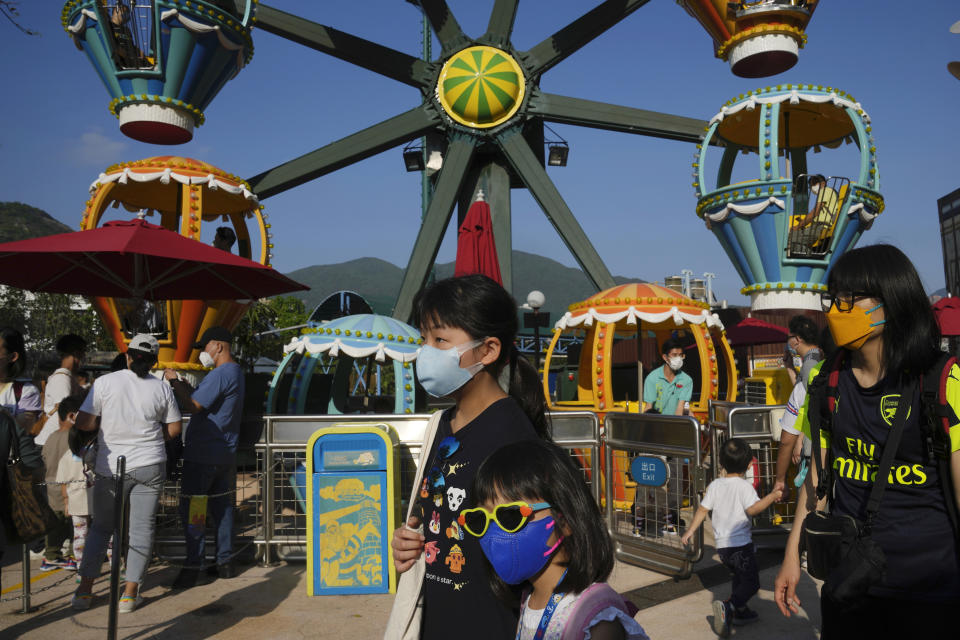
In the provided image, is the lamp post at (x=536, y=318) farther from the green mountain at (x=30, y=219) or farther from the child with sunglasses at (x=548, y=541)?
the green mountain at (x=30, y=219)

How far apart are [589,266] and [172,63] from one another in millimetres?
8655

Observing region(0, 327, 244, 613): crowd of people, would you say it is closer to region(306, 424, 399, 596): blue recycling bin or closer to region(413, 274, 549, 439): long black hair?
region(306, 424, 399, 596): blue recycling bin

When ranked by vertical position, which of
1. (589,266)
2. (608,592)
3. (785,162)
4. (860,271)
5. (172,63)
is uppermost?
(172,63)

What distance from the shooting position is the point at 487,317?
2.35 meters

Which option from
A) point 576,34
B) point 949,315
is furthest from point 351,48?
point 949,315

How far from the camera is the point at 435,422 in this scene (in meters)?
2.43

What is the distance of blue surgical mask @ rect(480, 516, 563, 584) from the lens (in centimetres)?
175

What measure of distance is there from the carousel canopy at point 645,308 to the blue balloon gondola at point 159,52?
7.33 metres

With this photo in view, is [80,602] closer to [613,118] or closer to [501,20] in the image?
[613,118]

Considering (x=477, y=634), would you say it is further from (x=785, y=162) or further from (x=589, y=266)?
(x=589, y=266)

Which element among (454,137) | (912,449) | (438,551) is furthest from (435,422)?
(454,137)

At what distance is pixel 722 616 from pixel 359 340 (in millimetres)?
5761

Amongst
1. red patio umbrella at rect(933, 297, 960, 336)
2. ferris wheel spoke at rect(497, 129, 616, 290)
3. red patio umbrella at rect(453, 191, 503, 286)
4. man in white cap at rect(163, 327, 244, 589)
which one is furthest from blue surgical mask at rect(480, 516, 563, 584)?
ferris wheel spoke at rect(497, 129, 616, 290)

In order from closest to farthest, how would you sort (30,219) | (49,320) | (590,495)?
1. (590,495)
2. (49,320)
3. (30,219)
